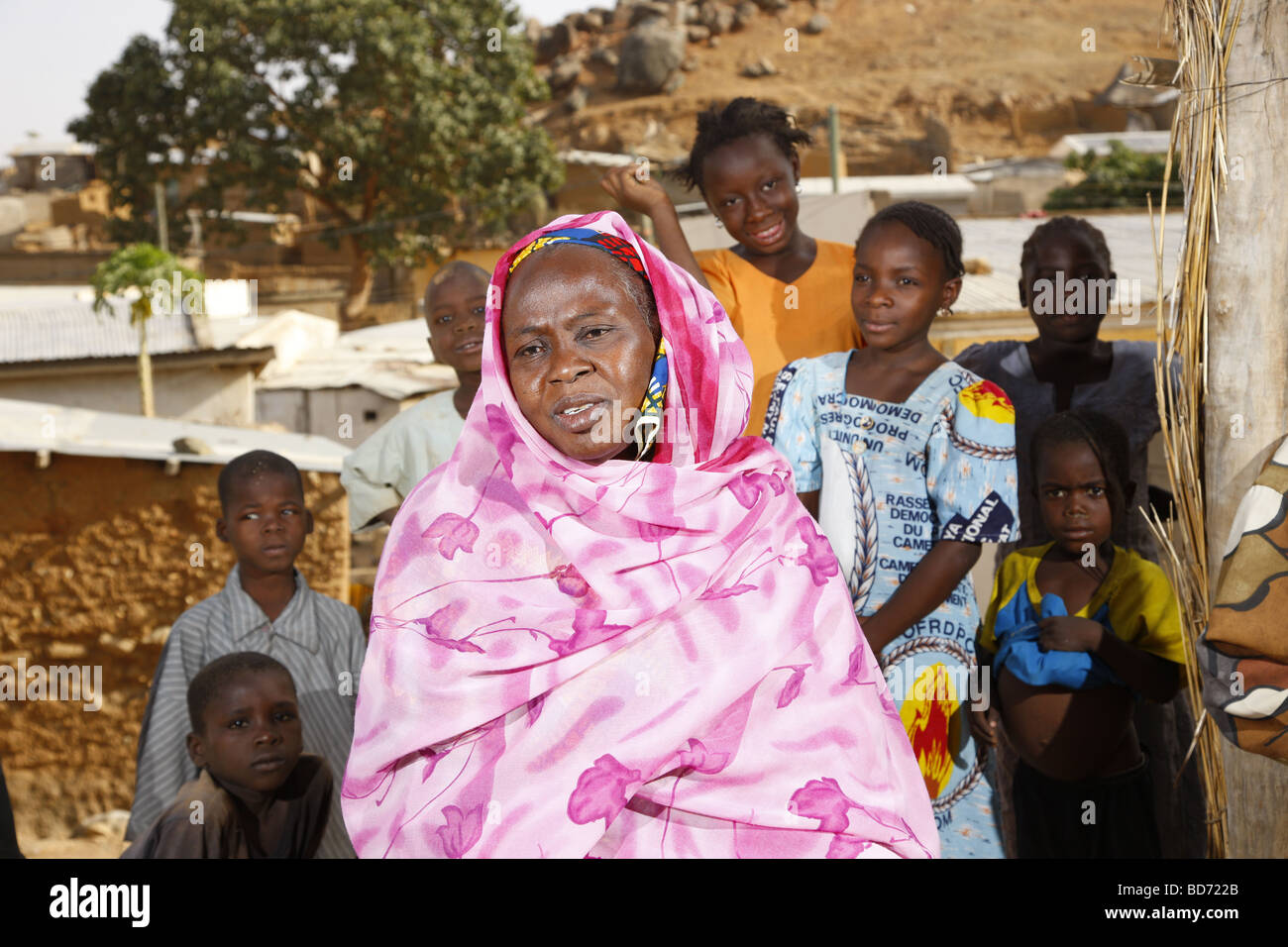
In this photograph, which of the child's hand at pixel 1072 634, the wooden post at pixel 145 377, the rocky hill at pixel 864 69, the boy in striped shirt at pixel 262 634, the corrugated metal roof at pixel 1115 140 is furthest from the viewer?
the rocky hill at pixel 864 69

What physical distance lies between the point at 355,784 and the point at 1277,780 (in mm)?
2073

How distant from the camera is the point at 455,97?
94.1ft

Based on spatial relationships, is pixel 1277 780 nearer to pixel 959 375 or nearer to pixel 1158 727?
pixel 1158 727

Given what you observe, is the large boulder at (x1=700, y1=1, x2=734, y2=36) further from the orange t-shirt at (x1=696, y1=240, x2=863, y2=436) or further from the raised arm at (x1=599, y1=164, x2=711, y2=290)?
the raised arm at (x1=599, y1=164, x2=711, y2=290)

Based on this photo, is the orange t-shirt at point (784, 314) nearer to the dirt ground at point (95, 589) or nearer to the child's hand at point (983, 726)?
the child's hand at point (983, 726)

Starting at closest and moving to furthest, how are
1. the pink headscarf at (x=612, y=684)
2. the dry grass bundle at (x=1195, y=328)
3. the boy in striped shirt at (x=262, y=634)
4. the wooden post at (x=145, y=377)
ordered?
the pink headscarf at (x=612, y=684) → the dry grass bundle at (x=1195, y=328) → the boy in striped shirt at (x=262, y=634) → the wooden post at (x=145, y=377)

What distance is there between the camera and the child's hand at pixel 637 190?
302 centimetres

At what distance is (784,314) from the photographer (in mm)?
3344

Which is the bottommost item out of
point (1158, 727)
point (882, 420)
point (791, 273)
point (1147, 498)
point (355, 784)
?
point (1158, 727)

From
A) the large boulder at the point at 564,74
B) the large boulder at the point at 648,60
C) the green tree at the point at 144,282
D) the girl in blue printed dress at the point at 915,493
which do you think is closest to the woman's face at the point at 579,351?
the girl in blue printed dress at the point at 915,493

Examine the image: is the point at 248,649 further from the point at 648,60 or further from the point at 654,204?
the point at 648,60

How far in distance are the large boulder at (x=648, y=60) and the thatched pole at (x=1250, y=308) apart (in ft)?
145

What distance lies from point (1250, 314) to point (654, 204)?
1455 millimetres

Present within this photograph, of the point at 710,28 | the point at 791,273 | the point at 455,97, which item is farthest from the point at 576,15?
the point at 791,273
